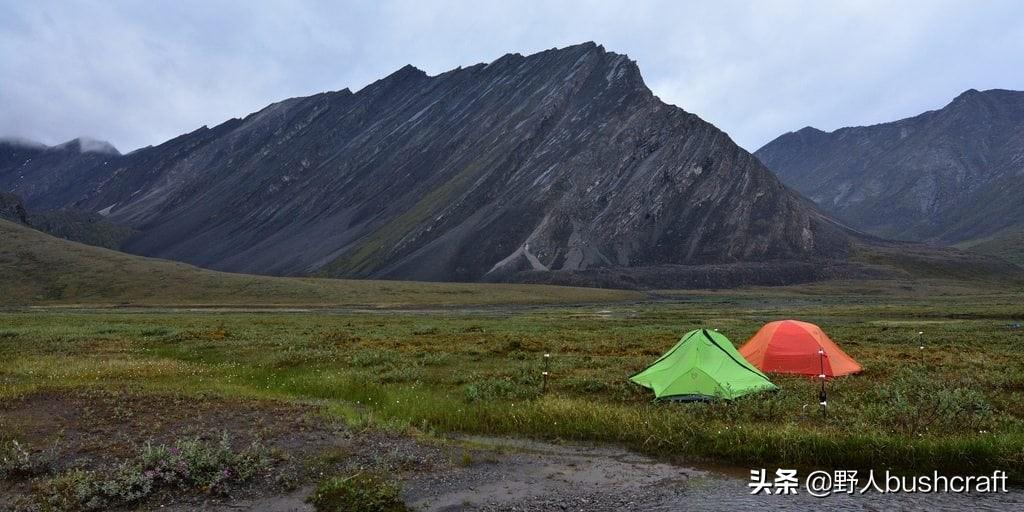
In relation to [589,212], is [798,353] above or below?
below

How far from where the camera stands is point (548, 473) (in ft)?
39.2

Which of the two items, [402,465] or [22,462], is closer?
[22,462]

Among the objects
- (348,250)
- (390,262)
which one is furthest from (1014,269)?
(348,250)

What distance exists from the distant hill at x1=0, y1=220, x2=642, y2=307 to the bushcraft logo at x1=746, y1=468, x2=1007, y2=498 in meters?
90.2

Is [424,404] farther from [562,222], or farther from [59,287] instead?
[562,222]

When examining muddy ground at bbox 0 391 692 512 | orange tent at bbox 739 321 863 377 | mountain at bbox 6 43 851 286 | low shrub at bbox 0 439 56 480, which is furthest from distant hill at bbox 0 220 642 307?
low shrub at bbox 0 439 56 480

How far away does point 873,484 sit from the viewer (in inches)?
439

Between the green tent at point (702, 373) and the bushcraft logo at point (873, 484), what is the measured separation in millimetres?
5109

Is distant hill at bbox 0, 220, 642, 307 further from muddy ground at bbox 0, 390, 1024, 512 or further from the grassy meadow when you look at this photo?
muddy ground at bbox 0, 390, 1024, 512

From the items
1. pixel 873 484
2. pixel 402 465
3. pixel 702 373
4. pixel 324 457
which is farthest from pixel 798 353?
pixel 324 457

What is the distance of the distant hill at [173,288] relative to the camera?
337ft

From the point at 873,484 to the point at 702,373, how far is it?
6489mm

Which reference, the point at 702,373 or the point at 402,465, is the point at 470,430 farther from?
the point at 702,373

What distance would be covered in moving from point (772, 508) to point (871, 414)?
6.18 metres
